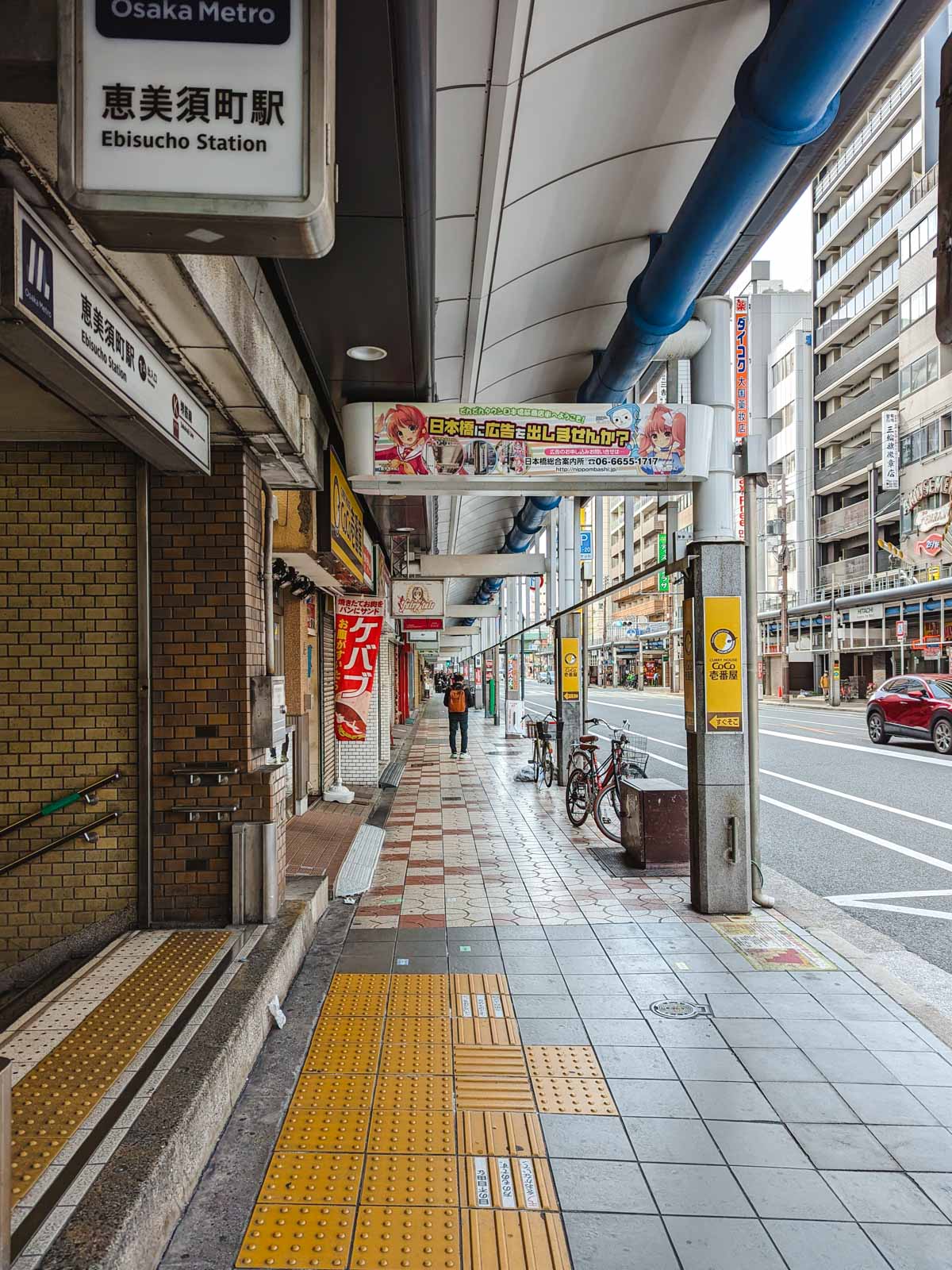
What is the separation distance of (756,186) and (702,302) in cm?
287

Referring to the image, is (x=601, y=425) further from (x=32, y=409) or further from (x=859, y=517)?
(x=859, y=517)

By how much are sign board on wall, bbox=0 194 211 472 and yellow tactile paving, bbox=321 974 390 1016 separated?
3.21m

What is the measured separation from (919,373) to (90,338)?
42510 mm

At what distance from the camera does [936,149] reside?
150cm

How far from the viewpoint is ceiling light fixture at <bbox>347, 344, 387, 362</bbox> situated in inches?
215

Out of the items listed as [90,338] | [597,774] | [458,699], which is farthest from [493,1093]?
[458,699]

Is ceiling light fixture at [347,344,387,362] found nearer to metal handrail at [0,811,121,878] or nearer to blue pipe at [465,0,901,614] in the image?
blue pipe at [465,0,901,614]

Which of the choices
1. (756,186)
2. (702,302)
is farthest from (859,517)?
(756,186)

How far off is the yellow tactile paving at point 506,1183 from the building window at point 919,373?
40.4 m

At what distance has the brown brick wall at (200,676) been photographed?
5.42 meters

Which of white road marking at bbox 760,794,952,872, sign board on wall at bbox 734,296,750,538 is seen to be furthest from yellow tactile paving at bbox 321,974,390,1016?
white road marking at bbox 760,794,952,872

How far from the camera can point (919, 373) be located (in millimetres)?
37812

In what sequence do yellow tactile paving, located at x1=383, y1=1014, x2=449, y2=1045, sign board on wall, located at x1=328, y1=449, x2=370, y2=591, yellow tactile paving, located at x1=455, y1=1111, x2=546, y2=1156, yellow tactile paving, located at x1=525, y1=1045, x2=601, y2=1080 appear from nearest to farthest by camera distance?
yellow tactile paving, located at x1=455, y1=1111, x2=546, y2=1156 → yellow tactile paving, located at x1=525, y1=1045, x2=601, y2=1080 → yellow tactile paving, located at x1=383, y1=1014, x2=449, y2=1045 → sign board on wall, located at x1=328, y1=449, x2=370, y2=591

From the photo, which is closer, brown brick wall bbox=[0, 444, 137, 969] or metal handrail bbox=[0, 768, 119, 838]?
metal handrail bbox=[0, 768, 119, 838]
